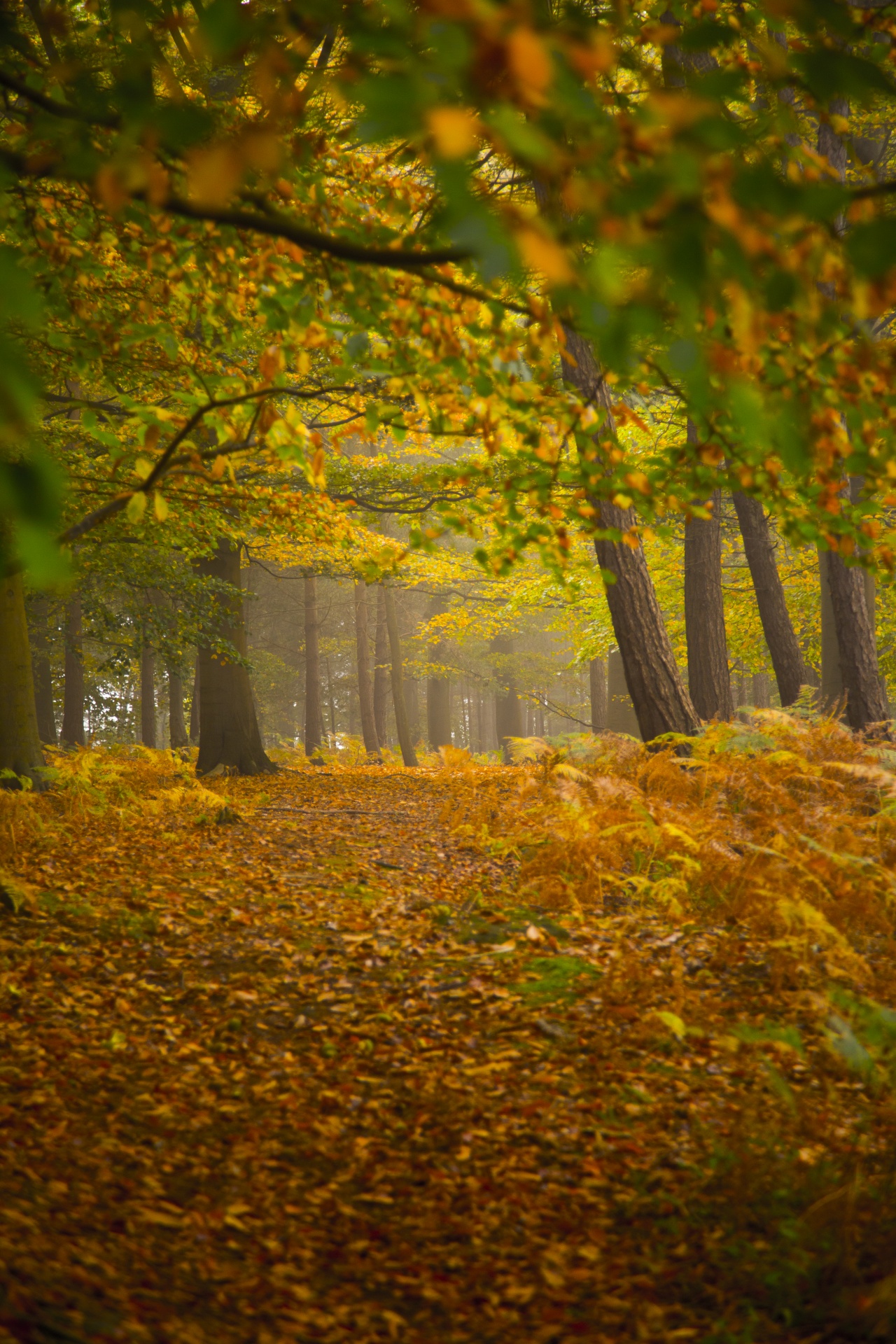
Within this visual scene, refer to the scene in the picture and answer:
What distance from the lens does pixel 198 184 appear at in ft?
5.28

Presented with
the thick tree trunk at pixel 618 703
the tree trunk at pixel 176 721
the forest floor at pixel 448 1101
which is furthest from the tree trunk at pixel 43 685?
the thick tree trunk at pixel 618 703

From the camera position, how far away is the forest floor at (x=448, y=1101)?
2285 mm

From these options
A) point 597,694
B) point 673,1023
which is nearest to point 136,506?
point 673,1023

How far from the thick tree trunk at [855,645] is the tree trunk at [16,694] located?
8.50 m

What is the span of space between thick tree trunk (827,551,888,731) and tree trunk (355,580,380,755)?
1219 cm

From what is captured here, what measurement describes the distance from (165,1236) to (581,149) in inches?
128

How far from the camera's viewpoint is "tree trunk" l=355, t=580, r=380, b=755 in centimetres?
2033

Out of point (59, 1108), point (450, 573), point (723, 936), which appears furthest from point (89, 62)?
point (450, 573)

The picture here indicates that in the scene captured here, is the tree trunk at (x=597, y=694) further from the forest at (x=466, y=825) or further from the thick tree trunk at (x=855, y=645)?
the forest at (x=466, y=825)

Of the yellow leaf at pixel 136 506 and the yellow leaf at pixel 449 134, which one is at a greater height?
the yellow leaf at pixel 449 134

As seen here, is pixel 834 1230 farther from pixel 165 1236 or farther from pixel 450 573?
pixel 450 573

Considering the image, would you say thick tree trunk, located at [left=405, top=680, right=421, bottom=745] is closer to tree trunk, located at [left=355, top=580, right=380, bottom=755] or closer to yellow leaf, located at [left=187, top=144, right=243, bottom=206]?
tree trunk, located at [left=355, top=580, right=380, bottom=755]

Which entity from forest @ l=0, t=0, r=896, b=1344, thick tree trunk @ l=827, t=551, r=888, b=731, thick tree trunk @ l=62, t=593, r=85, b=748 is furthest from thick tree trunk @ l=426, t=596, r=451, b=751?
forest @ l=0, t=0, r=896, b=1344

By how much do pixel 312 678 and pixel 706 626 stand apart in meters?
11.0
